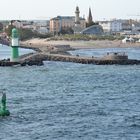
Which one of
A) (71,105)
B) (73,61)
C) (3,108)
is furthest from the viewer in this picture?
(73,61)

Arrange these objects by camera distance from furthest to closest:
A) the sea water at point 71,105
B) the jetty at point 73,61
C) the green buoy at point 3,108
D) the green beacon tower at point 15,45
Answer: the jetty at point 73,61, the green beacon tower at point 15,45, the green buoy at point 3,108, the sea water at point 71,105

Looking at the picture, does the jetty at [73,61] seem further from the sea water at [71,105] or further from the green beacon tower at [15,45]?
the sea water at [71,105]

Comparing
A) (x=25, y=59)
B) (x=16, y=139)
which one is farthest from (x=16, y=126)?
(x=25, y=59)

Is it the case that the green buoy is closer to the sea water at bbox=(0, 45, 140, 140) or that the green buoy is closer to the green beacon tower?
the sea water at bbox=(0, 45, 140, 140)

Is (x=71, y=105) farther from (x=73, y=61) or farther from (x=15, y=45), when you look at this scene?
(x=73, y=61)

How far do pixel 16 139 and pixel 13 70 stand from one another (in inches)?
1373

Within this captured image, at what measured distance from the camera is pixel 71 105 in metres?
37.7

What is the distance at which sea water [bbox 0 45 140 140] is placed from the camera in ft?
97.9

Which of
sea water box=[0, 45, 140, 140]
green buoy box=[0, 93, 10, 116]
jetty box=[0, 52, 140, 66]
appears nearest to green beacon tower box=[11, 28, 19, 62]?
jetty box=[0, 52, 140, 66]

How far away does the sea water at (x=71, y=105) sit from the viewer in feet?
97.9

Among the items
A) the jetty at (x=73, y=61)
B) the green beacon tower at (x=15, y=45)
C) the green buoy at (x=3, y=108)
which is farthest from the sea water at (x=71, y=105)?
the jetty at (x=73, y=61)

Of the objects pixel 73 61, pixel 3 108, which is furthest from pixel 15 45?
pixel 3 108

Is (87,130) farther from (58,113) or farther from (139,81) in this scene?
(139,81)

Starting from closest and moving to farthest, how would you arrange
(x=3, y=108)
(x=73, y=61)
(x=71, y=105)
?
1. (x=3, y=108)
2. (x=71, y=105)
3. (x=73, y=61)
